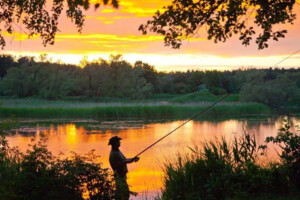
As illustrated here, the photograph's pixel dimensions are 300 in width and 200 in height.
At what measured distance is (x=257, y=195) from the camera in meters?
7.98

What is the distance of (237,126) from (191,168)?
2050 cm

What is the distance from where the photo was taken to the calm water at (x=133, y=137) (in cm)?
1484

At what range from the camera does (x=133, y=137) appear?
23953 mm

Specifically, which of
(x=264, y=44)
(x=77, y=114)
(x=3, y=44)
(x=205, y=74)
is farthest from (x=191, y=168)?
(x=205, y=74)

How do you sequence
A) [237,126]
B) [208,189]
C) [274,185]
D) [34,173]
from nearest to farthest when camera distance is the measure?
[34,173] < [208,189] < [274,185] < [237,126]

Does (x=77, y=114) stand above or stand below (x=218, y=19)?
below

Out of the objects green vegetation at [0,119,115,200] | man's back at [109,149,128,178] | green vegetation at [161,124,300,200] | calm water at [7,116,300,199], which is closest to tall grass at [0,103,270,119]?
calm water at [7,116,300,199]

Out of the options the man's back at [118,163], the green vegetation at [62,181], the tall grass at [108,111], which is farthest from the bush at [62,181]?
the tall grass at [108,111]

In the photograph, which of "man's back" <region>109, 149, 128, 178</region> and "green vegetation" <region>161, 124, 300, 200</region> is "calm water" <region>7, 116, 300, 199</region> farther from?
"man's back" <region>109, 149, 128, 178</region>

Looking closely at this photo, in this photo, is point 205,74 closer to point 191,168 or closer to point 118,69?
point 118,69

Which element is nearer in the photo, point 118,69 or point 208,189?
point 208,189

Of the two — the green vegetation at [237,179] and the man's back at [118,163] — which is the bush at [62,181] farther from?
the green vegetation at [237,179]

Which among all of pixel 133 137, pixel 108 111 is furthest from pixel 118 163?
pixel 108 111

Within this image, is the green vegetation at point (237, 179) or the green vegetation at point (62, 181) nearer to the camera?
the green vegetation at point (62, 181)
